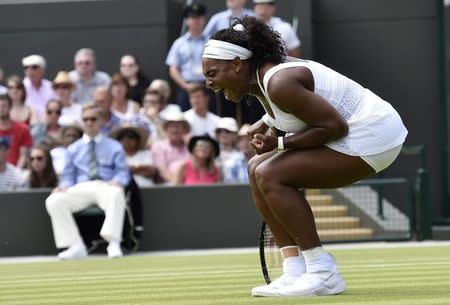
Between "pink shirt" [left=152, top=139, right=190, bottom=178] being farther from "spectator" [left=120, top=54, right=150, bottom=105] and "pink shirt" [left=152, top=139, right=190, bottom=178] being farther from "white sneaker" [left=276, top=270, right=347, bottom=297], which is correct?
"white sneaker" [left=276, top=270, right=347, bottom=297]

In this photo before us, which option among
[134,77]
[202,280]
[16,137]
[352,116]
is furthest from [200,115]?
[352,116]

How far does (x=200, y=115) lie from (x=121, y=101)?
3.25ft

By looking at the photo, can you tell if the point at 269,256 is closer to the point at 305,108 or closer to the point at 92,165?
the point at 305,108

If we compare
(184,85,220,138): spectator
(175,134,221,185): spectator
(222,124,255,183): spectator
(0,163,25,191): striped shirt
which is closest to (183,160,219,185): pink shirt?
(175,134,221,185): spectator

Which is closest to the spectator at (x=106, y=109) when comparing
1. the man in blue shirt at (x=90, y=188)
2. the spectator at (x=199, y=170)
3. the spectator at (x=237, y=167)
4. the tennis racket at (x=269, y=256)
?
the man in blue shirt at (x=90, y=188)

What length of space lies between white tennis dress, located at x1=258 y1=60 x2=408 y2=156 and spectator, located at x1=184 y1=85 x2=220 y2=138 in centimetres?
827

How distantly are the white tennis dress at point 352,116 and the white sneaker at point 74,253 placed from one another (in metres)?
6.81

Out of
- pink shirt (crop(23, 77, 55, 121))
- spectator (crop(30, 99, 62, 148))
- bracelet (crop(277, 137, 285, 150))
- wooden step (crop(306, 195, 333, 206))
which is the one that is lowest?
wooden step (crop(306, 195, 333, 206))

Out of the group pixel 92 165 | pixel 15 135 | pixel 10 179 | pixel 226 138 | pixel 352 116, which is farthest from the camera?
pixel 15 135

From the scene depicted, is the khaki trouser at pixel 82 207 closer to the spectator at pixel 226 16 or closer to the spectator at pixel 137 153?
the spectator at pixel 137 153

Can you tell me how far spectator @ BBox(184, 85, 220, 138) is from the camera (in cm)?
1514

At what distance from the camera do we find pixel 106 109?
1513cm

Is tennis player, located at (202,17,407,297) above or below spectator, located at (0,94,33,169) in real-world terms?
above

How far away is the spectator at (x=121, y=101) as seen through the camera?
1535 cm
